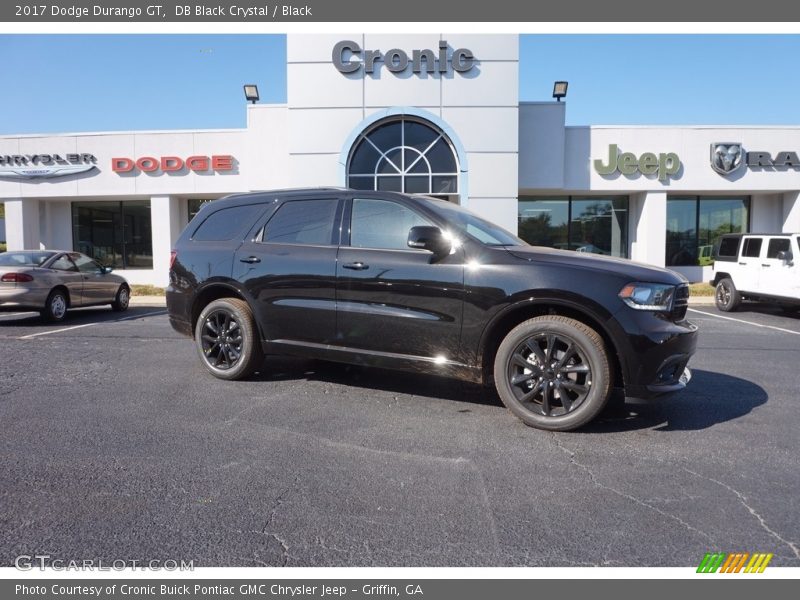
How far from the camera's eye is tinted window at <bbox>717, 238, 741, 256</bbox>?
12695mm

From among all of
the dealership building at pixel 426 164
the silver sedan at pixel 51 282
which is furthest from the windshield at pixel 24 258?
the dealership building at pixel 426 164

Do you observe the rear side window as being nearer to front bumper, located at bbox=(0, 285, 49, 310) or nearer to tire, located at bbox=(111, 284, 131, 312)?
front bumper, located at bbox=(0, 285, 49, 310)

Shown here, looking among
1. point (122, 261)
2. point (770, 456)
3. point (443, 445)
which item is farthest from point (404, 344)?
point (122, 261)

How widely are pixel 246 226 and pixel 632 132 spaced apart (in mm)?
16466

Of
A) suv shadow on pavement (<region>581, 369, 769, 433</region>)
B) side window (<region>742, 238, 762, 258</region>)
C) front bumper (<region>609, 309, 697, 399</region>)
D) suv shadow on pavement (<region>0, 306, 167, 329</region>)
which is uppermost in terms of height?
side window (<region>742, 238, 762, 258</region>)

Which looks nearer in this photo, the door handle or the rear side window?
the door handle

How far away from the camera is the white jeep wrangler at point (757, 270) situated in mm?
11281

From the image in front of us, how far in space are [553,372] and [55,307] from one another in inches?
396

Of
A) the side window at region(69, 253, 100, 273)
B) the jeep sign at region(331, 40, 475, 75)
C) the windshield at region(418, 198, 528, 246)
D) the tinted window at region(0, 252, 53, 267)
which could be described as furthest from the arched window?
the windshield at region(418, 198, 528, 246)

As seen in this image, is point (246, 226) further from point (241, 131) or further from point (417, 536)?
point (241, 131)

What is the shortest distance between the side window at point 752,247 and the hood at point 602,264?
32.2 ft

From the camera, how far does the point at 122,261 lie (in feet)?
69.6

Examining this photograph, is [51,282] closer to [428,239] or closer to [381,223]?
[381,223]

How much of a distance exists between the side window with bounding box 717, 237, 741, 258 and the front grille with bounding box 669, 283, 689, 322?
1022 centimetres
